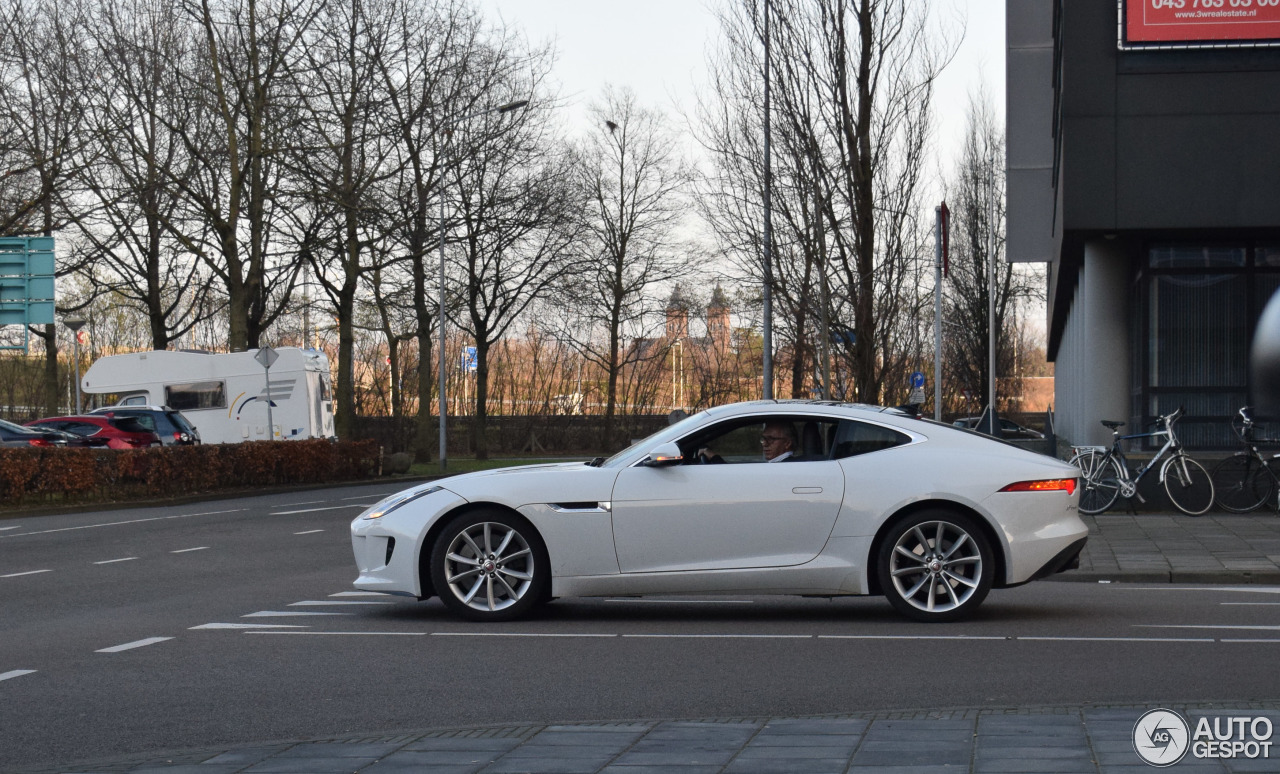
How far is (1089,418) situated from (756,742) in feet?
52.4

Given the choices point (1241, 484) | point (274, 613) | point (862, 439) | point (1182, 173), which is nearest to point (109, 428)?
point (1182, 173)

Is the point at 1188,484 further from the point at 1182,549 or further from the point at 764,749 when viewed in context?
the point at 764,749

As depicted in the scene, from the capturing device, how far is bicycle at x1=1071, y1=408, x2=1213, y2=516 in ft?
59.2

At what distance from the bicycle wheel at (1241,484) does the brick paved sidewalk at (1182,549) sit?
162mm

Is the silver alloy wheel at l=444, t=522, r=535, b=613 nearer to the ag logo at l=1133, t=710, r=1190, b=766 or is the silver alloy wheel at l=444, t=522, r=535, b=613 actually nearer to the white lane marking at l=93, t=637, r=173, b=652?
the white lane marking at l=93, t=637, r=173, b=652

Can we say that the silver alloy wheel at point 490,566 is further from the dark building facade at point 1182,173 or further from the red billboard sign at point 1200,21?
the red billboard sign at point 1200,21

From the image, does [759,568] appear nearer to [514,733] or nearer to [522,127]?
[514,733]

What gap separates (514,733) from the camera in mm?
5578

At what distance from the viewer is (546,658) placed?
7727mm

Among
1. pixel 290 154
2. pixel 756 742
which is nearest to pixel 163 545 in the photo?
pixel 756 742

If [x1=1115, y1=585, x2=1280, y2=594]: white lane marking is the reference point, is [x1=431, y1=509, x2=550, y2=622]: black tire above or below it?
above

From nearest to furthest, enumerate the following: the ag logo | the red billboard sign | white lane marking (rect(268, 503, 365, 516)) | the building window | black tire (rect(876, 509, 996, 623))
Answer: the ag logo, black tire (rect(876, 509, 996, 623)), the red billboard sign, the building window, white lane marking (rect(268, 503, 365, 516))

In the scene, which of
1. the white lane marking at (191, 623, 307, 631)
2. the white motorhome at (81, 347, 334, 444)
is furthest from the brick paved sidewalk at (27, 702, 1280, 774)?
the white motorhome at (81, 347, 334, 444)

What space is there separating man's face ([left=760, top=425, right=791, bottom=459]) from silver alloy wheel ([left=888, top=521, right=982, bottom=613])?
3.11 ft
